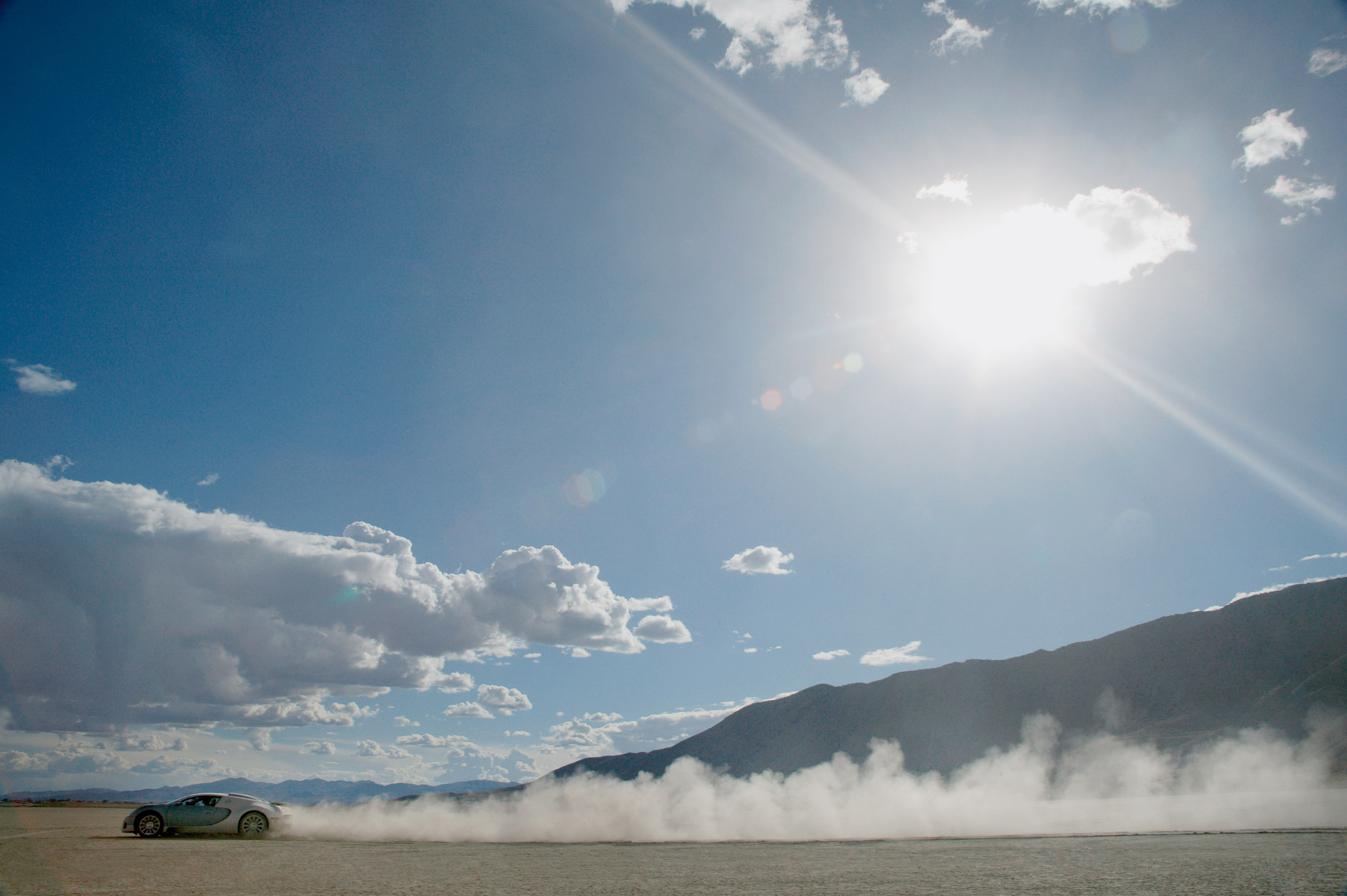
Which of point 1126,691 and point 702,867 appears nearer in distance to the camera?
point 702,867

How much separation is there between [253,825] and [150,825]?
12.0 feet

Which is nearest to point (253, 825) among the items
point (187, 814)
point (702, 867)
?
point (187, 814)

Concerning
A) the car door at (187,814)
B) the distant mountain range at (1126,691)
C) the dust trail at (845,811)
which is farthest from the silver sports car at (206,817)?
the distant mountain range at (1126,691)

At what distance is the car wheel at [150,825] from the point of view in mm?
26641

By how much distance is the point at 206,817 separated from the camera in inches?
1046

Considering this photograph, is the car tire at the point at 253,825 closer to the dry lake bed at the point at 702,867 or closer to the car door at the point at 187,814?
the car door at the point at 187,814

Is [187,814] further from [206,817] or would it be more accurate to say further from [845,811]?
[845,811]

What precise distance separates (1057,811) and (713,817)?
82.7ft

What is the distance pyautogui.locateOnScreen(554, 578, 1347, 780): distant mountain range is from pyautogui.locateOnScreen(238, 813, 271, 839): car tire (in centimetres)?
10646

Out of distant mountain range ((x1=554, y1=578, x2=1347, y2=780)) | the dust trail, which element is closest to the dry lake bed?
the dust trail

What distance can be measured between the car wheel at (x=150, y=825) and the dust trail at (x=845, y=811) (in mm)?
5104

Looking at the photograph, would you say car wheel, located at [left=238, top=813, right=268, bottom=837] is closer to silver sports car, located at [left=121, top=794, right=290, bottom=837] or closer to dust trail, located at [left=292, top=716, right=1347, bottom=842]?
silver sports car, located at [left=121, top=794, right=290, bottom=837]

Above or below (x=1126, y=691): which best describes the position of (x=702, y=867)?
above

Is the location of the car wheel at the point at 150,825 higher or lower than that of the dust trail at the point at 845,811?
higher
